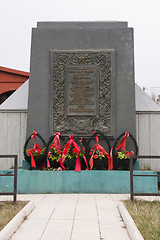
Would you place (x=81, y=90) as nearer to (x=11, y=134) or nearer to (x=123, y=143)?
(x=123, y=143)

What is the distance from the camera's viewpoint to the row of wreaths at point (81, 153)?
7094mm

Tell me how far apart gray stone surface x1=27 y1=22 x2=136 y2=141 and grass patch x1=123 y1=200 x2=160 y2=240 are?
2.98m

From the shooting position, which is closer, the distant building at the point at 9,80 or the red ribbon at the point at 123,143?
the red ribbon at the point at 123,143

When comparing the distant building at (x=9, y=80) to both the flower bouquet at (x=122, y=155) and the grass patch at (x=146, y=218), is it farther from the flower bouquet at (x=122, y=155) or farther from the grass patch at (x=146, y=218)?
the grass patch at (x=146, y=218)

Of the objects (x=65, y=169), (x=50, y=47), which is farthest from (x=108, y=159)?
(x=50, y=47)

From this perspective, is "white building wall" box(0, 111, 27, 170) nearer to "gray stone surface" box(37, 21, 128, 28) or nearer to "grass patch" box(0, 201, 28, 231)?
"gray stone surface" box(37, 21, 128, 28)

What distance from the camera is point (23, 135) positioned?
8.82 meters

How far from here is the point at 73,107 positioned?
771cm


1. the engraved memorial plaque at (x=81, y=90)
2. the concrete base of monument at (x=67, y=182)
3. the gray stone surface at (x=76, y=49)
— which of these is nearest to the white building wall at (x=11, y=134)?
the gray stone surface at (x=76, y=49)

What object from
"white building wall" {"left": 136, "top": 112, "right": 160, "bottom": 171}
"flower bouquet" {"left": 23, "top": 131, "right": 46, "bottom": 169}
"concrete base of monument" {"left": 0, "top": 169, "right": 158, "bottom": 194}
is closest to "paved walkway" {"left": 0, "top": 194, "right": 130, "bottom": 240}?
"concrete base of monument" {"left": 0, "top": 169, "right": 158, "bottom": 194}

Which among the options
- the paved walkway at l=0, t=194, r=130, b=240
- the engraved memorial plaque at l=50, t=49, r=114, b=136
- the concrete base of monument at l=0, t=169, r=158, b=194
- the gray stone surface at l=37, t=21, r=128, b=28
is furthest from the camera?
the gray stone surface at l=37, t=21, r=128, b=28

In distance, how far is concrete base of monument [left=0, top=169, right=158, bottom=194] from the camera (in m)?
6.72

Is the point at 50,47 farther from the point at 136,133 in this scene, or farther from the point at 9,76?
the point at 9,76

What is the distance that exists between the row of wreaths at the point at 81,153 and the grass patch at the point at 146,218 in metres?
2.02
